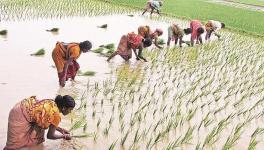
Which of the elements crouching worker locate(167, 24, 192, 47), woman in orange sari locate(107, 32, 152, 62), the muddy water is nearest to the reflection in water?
the muddy water

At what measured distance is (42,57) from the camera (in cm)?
877

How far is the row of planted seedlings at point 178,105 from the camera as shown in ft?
17.6

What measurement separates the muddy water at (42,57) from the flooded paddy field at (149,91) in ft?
0.06

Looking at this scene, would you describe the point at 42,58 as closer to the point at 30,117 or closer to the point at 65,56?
the point at 65,56

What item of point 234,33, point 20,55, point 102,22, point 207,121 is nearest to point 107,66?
point 20,55

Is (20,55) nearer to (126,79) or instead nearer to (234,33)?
(126,79)

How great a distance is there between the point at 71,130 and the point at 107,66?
Result: 361 centimetres

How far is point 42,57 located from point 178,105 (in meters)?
3.35

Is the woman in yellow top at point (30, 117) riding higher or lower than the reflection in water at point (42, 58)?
higher

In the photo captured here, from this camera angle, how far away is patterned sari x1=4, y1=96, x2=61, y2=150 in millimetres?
4492

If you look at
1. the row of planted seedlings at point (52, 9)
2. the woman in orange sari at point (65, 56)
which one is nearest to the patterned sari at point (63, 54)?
the woman in orange sari at point (65, 56)

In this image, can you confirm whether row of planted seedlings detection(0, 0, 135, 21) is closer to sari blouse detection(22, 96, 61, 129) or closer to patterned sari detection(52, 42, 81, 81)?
patterned sari detection(52, 42, 81, 81)

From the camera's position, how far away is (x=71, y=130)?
523 centimetres

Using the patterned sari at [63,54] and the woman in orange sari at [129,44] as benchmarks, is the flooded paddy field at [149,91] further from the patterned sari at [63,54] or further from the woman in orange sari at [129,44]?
the patterned sari at [63,54]
